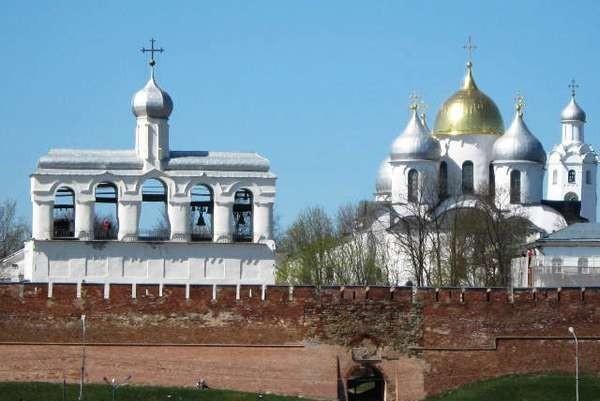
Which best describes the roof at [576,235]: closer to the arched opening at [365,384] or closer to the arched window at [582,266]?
the arched window at [582,266]

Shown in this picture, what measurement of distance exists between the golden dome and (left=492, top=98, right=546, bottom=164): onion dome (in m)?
1.50

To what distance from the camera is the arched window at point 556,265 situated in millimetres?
55469

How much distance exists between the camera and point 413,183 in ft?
239

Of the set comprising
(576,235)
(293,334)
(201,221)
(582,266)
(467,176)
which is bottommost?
(293,334)

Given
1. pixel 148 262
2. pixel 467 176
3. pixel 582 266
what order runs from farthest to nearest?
1. pixel 467 176
2. pixel 582 266
3. pixel 148 262

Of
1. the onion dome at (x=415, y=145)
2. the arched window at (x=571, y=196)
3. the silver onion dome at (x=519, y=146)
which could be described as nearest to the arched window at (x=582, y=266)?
the silver onion dome at (x=519, y=146)

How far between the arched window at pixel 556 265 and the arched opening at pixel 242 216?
9250 millimetres

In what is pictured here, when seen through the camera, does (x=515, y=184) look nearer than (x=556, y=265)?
No

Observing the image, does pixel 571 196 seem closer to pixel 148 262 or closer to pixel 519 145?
pixel 519 145

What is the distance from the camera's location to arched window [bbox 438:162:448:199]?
71.8 meters

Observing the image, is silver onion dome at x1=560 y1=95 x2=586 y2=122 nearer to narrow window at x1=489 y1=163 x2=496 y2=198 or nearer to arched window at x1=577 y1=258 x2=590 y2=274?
narrow window at x1=489 y1=163 x2=496 y2=198

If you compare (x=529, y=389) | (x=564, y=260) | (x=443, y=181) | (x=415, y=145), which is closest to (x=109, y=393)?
(x=529, y=389)

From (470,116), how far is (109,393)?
35.2 m

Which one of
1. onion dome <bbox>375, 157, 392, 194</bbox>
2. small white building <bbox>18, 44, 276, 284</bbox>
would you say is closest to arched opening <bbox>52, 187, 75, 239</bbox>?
small white building <bbox>18, 44, 276, 284</bbox>
